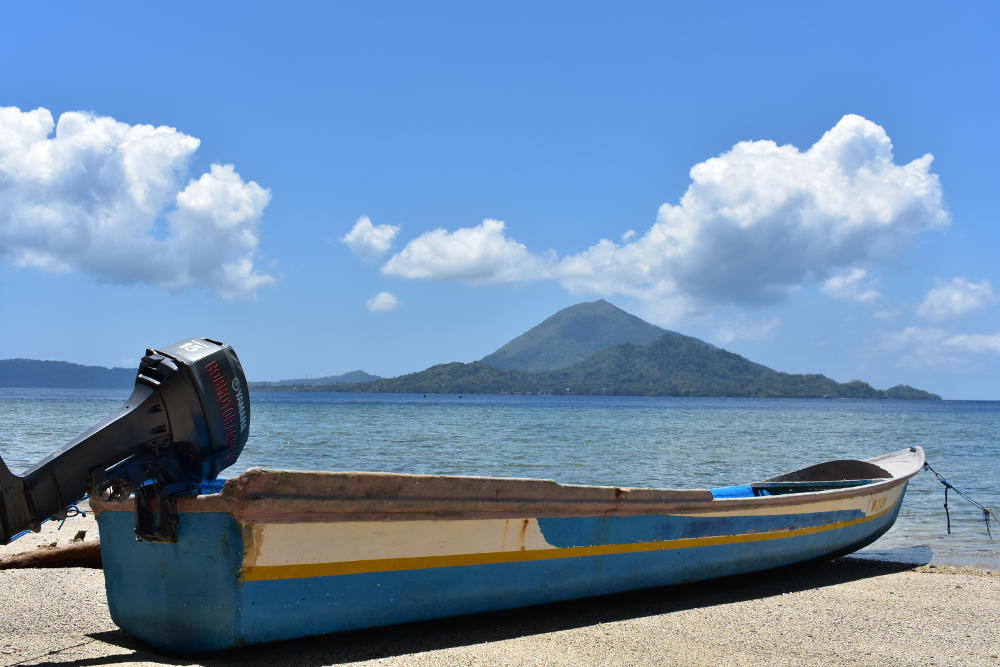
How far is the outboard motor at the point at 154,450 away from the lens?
13.0ft

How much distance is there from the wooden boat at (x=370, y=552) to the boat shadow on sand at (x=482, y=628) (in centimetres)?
15

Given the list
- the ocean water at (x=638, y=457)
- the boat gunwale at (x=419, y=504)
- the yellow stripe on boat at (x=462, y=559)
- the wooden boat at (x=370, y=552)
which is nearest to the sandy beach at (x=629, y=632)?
the wooden boat at (x=370, y=552)

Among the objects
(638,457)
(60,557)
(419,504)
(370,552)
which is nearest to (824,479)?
(419,504)

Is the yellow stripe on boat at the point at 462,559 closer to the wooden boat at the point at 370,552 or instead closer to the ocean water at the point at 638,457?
the wooden boat at the point at 370,552

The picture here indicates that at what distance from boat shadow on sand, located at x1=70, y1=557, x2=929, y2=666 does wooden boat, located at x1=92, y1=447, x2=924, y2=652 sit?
0.15 m

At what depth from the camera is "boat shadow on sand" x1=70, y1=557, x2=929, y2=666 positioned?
14.0 ft

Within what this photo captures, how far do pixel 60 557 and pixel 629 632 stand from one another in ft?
15.5

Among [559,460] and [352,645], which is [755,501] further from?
[559,460]

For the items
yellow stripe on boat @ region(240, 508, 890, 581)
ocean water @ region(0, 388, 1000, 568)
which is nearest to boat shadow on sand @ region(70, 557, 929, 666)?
yellow stripe on boat @ region(240, 508, 890, 581)

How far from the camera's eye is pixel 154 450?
422cm

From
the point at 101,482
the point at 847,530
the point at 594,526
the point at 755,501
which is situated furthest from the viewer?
the point at 847,530

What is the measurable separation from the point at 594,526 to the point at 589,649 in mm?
800

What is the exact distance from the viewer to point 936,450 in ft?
101

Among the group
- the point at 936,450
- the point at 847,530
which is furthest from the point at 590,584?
the point at 936,450
